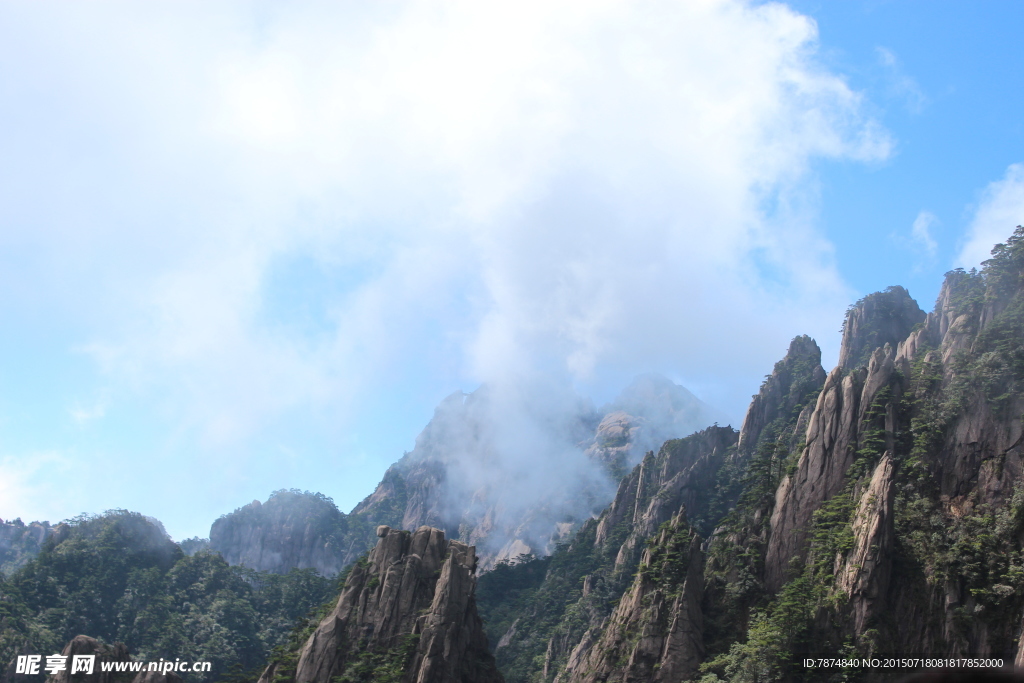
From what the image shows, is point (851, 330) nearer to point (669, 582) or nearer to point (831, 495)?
point (831, 495)

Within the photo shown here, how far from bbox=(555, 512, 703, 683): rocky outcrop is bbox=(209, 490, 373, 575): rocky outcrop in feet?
320

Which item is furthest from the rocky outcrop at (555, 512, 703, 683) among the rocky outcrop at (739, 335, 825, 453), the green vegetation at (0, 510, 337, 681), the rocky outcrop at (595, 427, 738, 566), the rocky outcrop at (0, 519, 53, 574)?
the rocky outcrop at (0, 519, 53, 574)

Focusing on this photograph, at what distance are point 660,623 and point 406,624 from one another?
71.0 ft

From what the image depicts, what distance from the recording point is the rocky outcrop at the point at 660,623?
2547 inches

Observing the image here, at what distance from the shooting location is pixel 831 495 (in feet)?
227

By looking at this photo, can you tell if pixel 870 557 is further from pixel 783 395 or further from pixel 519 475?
pixel 519 475

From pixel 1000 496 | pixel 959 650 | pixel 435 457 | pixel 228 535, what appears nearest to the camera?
pixel 959 650

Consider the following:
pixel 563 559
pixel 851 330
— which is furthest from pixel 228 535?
pixel 851 330

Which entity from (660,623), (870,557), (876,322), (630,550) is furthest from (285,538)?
(870,557)

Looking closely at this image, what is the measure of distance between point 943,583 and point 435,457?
14594cm

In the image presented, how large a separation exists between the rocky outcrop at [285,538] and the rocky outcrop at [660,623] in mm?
97442

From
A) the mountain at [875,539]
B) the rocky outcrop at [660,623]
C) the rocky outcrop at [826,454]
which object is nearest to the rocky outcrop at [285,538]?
the mountain at [875,539]

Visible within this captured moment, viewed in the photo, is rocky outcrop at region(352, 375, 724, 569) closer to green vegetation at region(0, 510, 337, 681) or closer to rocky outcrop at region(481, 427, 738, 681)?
rocky outcrop at region(481, 427, 738, 681)

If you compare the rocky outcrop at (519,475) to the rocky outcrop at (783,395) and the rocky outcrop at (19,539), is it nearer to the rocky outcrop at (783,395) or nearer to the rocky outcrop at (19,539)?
the rocky outcrop at (783,395)
